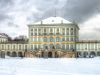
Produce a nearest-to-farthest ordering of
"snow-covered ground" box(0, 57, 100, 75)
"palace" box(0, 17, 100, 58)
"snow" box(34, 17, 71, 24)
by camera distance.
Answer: "snow-covered ground" box(0, 57, 100, 75)
"palace" box(0, 17, 100, 58)
"snow" box(34, 17, 71, 24)

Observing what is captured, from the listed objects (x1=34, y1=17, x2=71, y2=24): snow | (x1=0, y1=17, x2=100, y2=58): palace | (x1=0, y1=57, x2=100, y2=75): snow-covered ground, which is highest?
(x1=34, y1=17, x2=71, y2=24): snow

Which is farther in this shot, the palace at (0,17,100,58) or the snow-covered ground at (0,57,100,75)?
the palace at (0,17,100,58)

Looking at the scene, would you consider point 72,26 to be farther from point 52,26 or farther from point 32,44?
point 32,44

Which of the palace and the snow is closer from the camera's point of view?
the palace

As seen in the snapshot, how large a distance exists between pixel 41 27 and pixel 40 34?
174 cm

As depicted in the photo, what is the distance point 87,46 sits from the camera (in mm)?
94000

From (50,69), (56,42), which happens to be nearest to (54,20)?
(56,42)

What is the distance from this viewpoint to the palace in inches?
3593

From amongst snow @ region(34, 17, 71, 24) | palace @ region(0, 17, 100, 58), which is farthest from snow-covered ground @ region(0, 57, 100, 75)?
snow @ region(34, 17, 71, 24)

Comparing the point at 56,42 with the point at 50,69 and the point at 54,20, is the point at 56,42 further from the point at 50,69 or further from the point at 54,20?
the point at 50,69

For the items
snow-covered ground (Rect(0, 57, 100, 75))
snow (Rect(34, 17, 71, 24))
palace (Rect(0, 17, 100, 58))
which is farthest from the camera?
snow (Rect(34, 17, 71, 24))

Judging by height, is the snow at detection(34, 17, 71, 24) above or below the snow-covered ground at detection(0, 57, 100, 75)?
above

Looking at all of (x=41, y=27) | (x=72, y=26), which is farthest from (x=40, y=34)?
(x=72, y=26)

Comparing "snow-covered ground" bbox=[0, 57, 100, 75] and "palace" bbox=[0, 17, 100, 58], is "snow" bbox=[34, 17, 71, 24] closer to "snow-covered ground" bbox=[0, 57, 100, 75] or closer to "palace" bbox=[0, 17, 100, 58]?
"palace" bbox=[0, 17, 100, 58]
